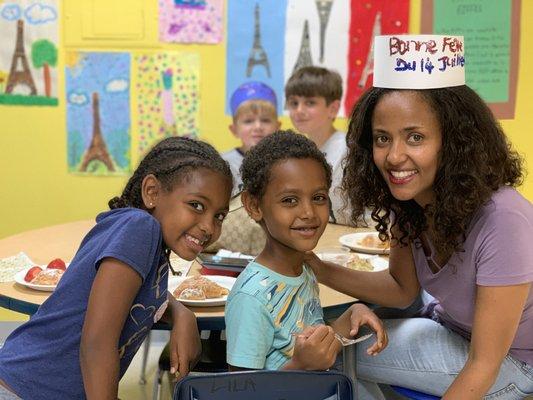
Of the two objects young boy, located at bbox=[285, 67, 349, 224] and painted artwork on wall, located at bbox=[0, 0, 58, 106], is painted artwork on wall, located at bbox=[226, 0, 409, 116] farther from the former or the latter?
painted artwork on wall, located at bbox=[0, 0, 58, 106]

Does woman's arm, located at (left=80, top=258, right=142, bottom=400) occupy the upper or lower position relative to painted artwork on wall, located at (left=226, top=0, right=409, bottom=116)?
lower

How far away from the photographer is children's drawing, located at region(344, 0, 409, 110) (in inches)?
157

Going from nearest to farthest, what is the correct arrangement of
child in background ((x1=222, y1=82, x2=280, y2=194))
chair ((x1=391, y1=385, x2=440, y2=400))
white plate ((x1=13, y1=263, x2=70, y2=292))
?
chair ((x1=391, y1=385, x2=440, y2=400)) → white plate ((x1=13, y1=263, x2=70, y2=292)) → child in background ((x1=222, y1=82, x2=280, y2=194))

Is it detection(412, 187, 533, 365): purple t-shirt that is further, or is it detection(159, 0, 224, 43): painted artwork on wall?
detection(159, 0, 224, 43): painted artwork on wall

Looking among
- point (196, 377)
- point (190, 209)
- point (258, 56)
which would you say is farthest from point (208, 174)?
point (258, 56)

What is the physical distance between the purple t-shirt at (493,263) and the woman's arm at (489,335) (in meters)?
0.03

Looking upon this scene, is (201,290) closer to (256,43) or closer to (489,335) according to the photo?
(489,335)

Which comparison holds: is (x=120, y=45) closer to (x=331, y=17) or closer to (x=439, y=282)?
(x=331, y=17)

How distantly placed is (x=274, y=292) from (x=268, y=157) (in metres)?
0.32

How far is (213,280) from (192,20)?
7.29 ft

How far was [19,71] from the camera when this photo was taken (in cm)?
411

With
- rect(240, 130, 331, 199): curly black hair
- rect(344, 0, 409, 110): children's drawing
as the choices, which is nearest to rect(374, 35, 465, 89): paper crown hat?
rect(240, 130, 331, 199): curly black hair

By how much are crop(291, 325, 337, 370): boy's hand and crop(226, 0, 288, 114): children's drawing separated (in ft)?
8.57

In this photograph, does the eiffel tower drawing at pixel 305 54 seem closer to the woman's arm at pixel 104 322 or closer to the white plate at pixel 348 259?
the white plate at pixel 348 259
